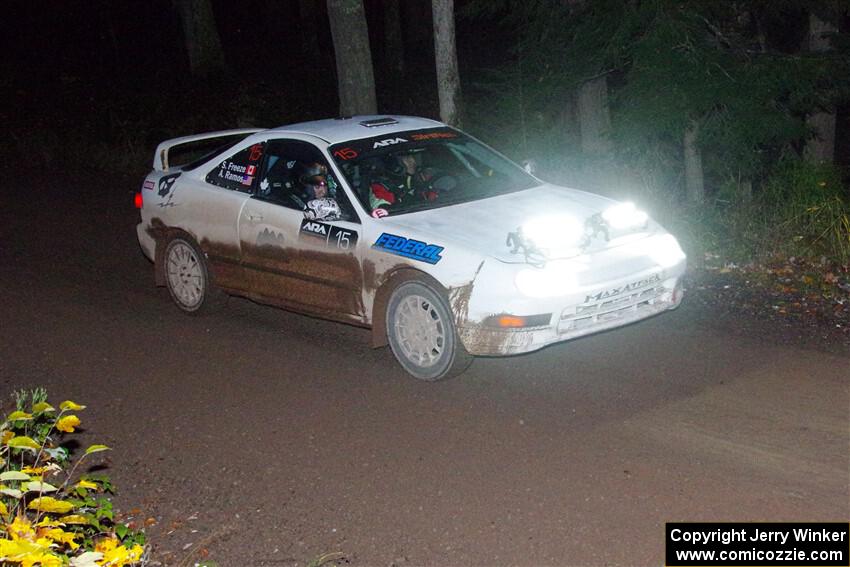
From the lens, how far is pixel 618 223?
310 inches

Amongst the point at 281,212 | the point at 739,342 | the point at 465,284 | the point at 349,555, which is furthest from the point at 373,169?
the point at 349,555

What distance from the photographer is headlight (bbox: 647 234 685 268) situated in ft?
25.3

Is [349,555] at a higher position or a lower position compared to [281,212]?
lower

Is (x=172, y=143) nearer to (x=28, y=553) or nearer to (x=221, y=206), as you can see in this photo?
(x=221, y=206)

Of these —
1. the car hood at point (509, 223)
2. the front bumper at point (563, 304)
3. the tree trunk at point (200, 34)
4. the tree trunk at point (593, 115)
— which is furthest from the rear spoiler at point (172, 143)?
the tree trunk at point (200, 34)

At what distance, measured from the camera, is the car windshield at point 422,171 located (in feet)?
27.0

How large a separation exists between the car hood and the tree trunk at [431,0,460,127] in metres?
5.60

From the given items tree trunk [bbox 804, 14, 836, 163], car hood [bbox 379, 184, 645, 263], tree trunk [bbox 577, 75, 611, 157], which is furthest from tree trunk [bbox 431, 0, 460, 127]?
car hood [bbox 379, 184, 645, 263]

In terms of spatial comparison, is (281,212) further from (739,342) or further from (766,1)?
(766,1)

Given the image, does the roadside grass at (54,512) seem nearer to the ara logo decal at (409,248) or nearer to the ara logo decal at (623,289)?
the ara logo decal at (409,248)

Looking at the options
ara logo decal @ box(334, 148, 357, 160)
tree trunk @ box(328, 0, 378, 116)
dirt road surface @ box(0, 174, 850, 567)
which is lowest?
dirt road surface @ box(0, 174, 850, 567)

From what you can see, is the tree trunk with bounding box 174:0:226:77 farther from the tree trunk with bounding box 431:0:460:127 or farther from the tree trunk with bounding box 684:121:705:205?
the tree trunk with bounding box 684:121:705:205

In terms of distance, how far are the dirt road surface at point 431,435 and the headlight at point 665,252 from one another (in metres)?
0.65

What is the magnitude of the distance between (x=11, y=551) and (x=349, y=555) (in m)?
1.78
